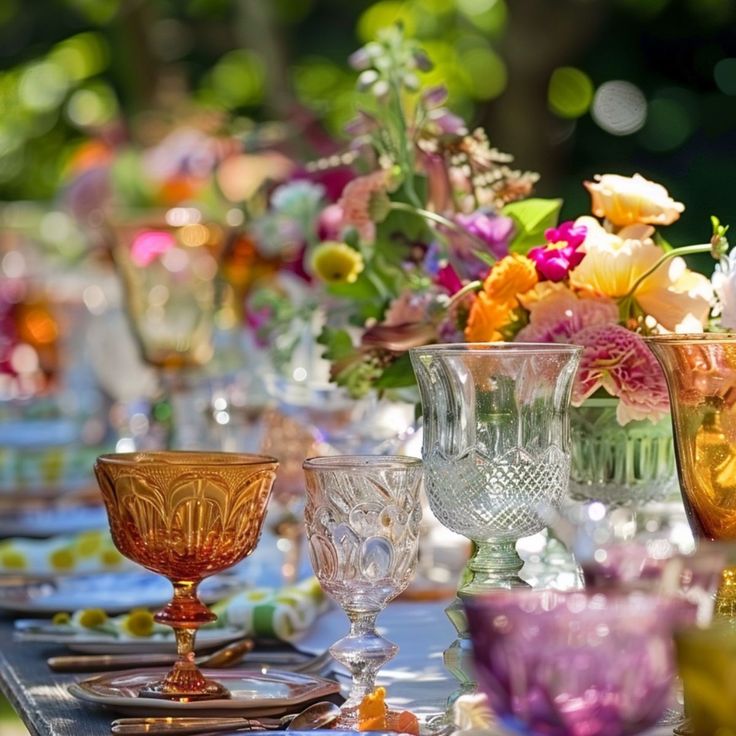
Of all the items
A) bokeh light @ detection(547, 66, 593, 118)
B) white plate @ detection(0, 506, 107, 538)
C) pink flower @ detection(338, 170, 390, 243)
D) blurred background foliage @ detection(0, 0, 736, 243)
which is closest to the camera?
pink flower @ detection(338, 170, 390, 243)

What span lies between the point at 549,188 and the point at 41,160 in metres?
4.52

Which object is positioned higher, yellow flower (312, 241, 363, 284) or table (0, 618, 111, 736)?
yellow flower (312, 241, 363, 284)

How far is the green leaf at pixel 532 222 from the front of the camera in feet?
4.33

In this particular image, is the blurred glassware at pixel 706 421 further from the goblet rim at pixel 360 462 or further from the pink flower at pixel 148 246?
the pink flower at pixel 148 246

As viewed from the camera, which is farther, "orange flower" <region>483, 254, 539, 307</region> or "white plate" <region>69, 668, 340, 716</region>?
"orange flower" <region>483, 254, 539, 307</region>

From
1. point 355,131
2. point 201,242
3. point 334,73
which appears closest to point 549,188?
point 334,73

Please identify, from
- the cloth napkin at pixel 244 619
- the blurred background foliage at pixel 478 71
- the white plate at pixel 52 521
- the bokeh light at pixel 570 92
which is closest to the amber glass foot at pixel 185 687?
the cloth napkin at pixel 244 619

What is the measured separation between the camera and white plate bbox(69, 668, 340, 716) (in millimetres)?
1004

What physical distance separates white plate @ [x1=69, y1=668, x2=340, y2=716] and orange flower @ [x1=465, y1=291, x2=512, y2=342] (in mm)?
286

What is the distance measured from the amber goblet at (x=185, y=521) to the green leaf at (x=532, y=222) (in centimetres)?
38

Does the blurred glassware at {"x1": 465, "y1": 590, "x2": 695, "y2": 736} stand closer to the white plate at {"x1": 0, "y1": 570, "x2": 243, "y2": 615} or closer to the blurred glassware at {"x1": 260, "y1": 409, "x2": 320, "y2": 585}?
the white plate at {"x1": 0, "y1": 570, "x2": 243, "y2": 615}

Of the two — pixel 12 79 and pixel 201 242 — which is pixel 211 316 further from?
pixel 12 79

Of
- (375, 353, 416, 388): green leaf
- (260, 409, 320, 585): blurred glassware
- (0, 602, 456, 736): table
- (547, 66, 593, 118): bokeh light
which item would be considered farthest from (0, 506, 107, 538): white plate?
(547, 66, 593, 118): bokeh light

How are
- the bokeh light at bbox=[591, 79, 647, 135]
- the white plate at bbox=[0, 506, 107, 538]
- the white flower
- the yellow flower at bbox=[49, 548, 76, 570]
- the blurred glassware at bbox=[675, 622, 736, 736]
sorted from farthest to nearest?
1. the bokeh light at bbox=[591, 79, 647, 135]
2. the white plate at bbox=[0, 506, 107, 538]
3. the yellow flower at bbox=[49, 548, 76, 570]
4. the white flower
5. the blurred glassware at bbox=[675, 622, 736, 736]
